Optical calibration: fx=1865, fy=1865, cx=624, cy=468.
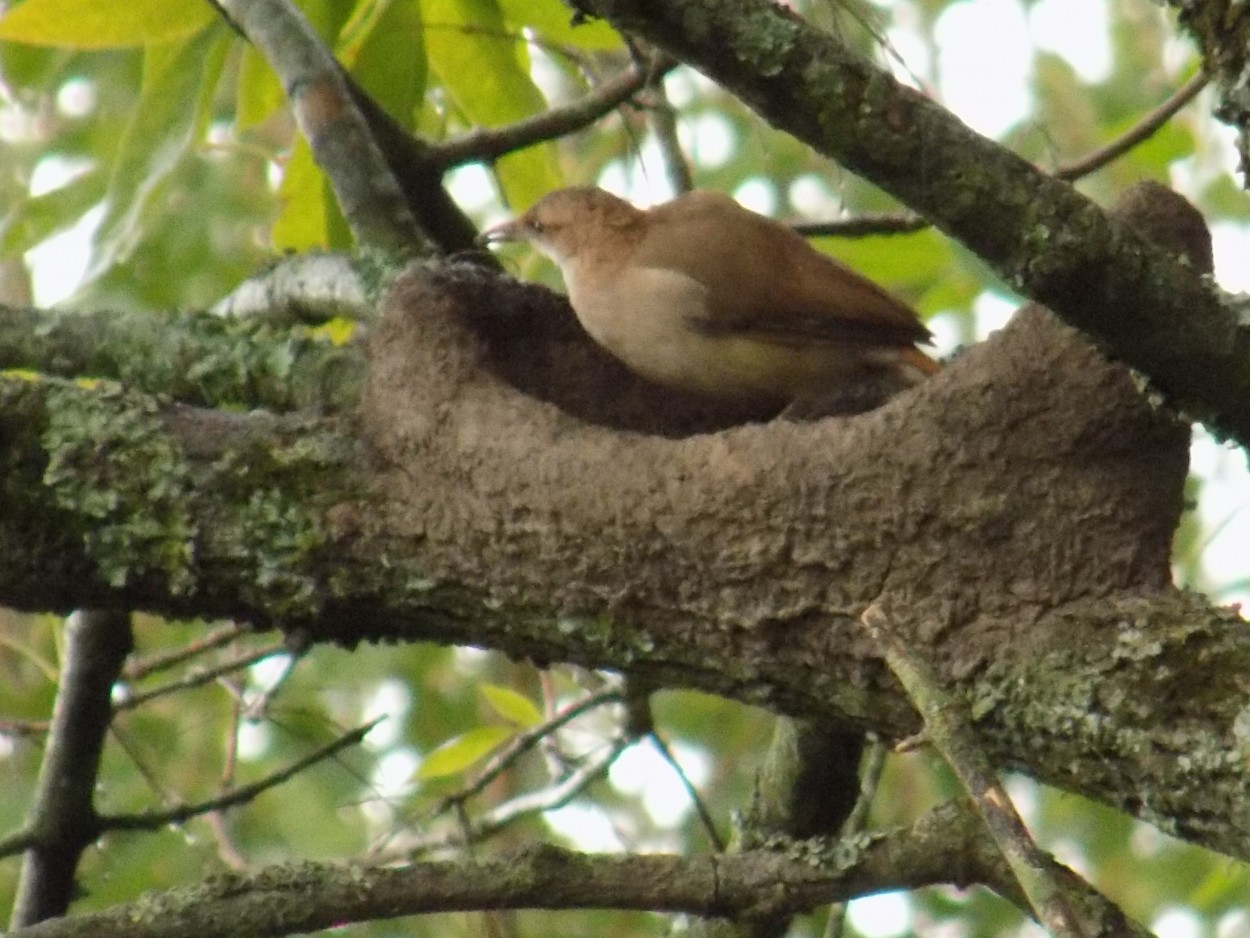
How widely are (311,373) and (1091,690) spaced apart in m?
1.67

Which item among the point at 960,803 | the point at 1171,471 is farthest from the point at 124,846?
the point at 1171,471

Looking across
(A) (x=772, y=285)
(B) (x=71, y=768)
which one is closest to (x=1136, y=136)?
(A) (x=772, y=285)

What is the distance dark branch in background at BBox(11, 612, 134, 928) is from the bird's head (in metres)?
1.30

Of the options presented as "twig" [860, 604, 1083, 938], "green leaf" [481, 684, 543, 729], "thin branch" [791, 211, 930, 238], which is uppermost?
"thin branch" [791, 211, 930, 238]

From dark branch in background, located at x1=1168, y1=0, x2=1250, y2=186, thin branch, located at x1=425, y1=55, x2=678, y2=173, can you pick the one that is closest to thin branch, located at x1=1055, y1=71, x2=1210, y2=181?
thin branch, located at x1=425, y1=55, x2=678, y2=173

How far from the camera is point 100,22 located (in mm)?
3525

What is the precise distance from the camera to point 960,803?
2.80m

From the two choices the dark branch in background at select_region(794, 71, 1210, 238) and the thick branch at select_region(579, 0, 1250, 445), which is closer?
the thick branch at select_region(579, 0, 1250, 445)

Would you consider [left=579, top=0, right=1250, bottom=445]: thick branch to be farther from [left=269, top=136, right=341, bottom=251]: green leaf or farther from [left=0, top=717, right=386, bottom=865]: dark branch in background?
[left=269, top=136, right=341, bottom=251]: green leaf

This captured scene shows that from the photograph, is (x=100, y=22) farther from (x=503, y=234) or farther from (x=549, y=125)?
Result: (x=503, y=234)

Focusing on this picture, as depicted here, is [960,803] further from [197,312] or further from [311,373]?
[197,312]

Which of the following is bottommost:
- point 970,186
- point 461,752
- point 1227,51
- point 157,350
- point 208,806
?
point 208,806

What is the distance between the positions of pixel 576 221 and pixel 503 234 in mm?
203

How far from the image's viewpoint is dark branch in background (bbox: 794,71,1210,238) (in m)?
3.77
